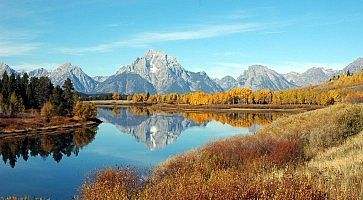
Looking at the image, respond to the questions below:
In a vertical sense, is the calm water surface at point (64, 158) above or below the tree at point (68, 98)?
below

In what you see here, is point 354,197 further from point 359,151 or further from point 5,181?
point 5,181

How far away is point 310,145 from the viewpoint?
31109 millimetres

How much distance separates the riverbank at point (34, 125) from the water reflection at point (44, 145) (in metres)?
5.76

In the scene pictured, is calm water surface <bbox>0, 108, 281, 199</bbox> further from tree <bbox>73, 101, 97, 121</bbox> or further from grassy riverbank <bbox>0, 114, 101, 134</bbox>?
tree <bbox>73, 101, 97, 121</bbox>

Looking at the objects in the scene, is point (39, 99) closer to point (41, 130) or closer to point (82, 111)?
point (82, 111)

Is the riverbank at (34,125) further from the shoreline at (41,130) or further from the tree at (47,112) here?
the tree at (47,112)

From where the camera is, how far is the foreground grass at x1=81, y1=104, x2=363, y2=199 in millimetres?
13260

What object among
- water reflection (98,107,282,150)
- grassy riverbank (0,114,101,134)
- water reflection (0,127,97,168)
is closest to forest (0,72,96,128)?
grassy riverbank (0,114,101,134)

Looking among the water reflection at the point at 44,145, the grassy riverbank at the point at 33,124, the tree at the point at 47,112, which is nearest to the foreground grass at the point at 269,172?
the water reflection at the point at 44,145

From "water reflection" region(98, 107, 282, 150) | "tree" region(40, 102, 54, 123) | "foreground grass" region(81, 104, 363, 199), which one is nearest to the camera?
"foreground grass" region(81, 104, 363, 199)

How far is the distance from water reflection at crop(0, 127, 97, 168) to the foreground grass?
4447 cm

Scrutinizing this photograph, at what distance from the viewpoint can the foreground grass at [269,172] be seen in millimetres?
13260

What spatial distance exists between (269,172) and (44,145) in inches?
2838

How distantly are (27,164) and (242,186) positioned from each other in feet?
190
